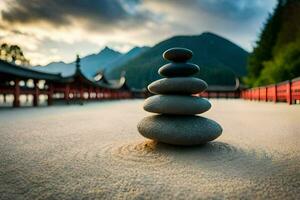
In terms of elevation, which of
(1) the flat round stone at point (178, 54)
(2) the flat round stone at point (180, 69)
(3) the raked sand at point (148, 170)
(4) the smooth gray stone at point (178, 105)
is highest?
(1) the flat round stone at point (178, 54)

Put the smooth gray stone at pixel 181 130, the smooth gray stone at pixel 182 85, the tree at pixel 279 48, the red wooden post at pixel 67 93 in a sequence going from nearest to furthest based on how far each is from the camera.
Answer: the smooth gray stone at pixel 181 130, the smooth gray stone at pixel 182 85, the red wooden post at pixel 67 93, the tree at pixel 279 48

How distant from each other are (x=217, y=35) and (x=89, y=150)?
145381 mm

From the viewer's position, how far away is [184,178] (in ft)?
10.3

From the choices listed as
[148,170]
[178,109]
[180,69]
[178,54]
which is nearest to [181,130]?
[178,109]

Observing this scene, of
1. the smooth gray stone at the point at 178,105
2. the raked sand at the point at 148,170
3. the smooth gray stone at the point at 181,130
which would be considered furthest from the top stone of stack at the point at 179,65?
the raked sand at the point at 148,170

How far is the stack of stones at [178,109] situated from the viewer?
4520 mm

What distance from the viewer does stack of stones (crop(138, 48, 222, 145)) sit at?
178 inches

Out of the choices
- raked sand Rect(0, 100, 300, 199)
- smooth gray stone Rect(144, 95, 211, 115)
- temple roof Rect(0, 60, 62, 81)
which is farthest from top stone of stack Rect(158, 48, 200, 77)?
temple roof Rect(0, 60, 62, 81)

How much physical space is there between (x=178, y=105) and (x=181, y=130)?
52cm

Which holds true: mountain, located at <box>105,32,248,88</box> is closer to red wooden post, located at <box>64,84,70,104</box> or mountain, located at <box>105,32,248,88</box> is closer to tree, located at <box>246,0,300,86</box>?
tree, located at <box>246,0,300,86</box>

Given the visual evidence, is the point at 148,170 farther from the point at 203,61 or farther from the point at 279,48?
the point at 203,61

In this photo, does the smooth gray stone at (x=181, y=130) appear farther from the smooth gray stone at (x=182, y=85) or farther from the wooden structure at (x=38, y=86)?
the wooden structure at (x=38, y=86)

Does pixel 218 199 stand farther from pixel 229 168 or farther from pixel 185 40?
pixel 185 40

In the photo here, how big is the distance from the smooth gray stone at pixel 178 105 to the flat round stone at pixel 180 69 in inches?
22.3
